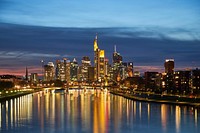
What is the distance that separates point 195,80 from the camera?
266 ft

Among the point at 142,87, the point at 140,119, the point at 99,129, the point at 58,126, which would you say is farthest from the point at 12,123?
the point at 142,87

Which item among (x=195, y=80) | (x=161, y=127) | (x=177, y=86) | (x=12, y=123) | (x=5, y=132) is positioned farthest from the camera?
(x=177, y=86)

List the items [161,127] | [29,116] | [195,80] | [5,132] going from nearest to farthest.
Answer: [5,132] → [161,127] → [29,116] → [195,80]

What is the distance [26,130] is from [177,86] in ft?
205

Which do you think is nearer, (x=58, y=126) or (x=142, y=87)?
(x=58, y=126)

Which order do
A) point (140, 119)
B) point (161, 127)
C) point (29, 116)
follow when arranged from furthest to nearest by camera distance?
point (29, 116) → point (140, 119) → point (161, 127)

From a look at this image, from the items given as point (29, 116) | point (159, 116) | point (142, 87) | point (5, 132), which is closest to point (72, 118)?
point (29, 116)

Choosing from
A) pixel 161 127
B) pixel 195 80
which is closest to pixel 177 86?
pixel 195 80

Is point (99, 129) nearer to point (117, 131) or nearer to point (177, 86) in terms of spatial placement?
point (117, 131)

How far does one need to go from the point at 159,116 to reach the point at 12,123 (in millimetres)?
12964

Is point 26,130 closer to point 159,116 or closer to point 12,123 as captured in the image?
point 12,123

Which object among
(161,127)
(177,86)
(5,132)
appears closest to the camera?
(5,132)

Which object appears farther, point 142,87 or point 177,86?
point 142,87

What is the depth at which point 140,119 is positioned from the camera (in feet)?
132
